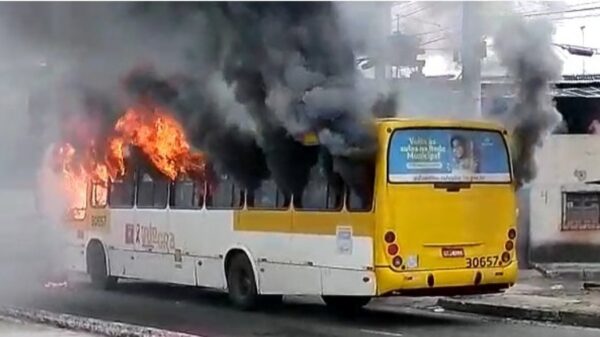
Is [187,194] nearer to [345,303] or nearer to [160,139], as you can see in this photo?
[160,139]

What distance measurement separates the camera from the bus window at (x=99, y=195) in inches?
779

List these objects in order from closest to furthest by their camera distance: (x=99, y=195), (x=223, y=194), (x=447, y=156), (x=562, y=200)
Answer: (x=447, y=156)
(x=223, y=194)
(x=99, y=195)
(x=562, y=200)

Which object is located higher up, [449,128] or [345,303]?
[449,128]

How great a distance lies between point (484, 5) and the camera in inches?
522

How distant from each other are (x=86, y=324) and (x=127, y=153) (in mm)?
5665

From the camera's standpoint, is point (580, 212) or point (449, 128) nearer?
point (449, 128)

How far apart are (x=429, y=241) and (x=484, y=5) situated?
284 centimetres

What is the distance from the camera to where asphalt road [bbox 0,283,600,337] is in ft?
46.0

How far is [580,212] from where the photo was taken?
21.9 meters

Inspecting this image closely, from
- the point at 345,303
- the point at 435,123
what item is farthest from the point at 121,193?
the point at 435,123

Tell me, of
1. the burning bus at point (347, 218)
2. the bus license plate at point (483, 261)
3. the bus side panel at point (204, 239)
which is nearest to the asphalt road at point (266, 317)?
the burning bus at point (347, 218)

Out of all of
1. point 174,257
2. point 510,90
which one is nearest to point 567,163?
point 510,90

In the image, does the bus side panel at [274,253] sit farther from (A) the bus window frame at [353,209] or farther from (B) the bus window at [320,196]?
(A) the bus window frame at [353,209]

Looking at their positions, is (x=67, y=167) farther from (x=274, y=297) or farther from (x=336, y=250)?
(x=336, y=250)
